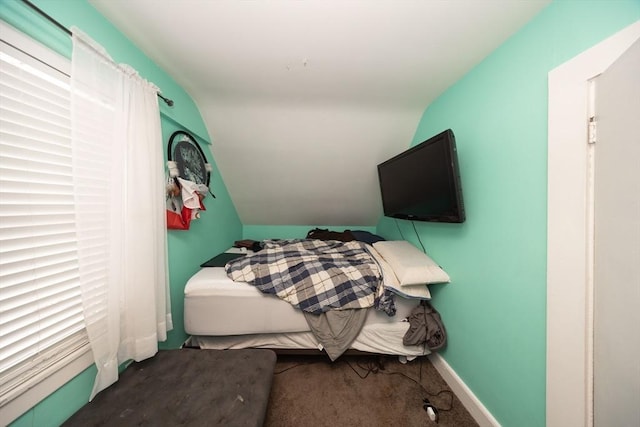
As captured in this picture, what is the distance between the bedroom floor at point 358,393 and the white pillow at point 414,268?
2.35 ft

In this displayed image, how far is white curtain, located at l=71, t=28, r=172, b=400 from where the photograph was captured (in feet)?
2.77

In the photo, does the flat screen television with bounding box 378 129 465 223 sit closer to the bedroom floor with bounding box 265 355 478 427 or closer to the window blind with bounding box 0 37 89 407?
the bedroom floor with bounding box 265 355 478 427

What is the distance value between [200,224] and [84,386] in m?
1.20

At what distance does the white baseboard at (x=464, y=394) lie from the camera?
3.66ft

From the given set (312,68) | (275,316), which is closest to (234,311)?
(275,316)

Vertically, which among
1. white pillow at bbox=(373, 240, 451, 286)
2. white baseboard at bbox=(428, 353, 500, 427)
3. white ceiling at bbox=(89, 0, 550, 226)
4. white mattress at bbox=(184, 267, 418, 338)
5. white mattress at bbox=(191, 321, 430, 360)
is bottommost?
white baseboard at bbox=(428, 353, 500, 427)

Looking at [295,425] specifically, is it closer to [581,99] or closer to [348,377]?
[348,377]

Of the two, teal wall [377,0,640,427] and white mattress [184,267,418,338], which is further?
white mattress [184,267,418,338]

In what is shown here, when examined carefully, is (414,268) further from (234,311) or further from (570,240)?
(234,311)

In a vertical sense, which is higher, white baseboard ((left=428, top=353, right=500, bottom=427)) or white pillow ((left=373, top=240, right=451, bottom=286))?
white pillow ((left=373, top=240, right=451, bottom=286))

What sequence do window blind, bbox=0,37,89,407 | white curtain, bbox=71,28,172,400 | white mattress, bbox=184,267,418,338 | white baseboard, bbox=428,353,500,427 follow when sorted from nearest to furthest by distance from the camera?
1. window blind, bbox=0,37,89,407
2. white curtain, bbox=71,28,172,400
3. white baseboard, bbox=428,353,500,427
4. white mattress, bbox=184,267,418,338

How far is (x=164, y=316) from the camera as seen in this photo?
1.16m

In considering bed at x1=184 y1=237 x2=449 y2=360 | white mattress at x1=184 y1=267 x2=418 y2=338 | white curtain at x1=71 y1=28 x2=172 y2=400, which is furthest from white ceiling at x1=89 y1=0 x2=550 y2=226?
white mattress at x1=184 y1=267 x2=418 y2=338

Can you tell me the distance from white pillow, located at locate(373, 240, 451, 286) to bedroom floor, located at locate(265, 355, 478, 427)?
72cm
